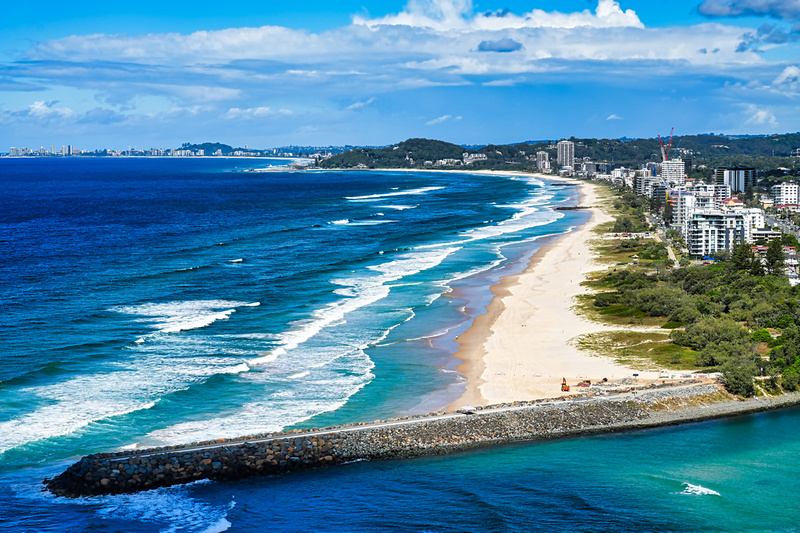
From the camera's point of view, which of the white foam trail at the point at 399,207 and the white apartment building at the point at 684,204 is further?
the white foam trail at the point at 399,207

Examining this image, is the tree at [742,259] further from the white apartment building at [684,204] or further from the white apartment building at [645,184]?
the white apartment building at [645,184]

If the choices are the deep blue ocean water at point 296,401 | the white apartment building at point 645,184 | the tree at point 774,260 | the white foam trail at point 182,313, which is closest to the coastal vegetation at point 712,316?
the tree at point 774,260

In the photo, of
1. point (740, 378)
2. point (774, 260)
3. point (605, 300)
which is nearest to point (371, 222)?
point (774, 260)

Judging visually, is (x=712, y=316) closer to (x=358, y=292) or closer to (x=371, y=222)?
(x=358, y=292)

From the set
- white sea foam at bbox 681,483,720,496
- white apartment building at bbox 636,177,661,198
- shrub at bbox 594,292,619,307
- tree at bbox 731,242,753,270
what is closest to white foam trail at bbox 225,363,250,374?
white sea foam at bbox 681,483,720,496

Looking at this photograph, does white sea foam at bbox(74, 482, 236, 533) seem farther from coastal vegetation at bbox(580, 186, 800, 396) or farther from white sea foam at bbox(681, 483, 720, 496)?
coastal vegetation at bbox(580, 186, 800, 396)

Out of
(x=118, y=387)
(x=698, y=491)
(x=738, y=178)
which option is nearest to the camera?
(x=698, y=491)

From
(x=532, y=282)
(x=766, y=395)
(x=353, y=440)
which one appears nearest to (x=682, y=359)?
(x=766, y=395)
